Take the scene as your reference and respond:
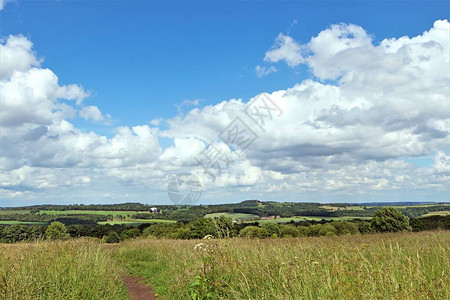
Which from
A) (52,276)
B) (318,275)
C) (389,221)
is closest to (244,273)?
(318,275)

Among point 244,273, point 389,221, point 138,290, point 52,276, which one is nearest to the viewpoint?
point 244,273

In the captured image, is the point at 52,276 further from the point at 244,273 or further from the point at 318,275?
the point at 318,275

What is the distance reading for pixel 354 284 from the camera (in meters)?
5.15

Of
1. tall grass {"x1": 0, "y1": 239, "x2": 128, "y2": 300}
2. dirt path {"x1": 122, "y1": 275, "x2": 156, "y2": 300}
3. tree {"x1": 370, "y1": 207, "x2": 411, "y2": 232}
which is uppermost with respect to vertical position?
tall grass {"x1": 0, "y1": 239, "x2": 128, "y2": 300}

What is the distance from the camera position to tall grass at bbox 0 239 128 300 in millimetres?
7297

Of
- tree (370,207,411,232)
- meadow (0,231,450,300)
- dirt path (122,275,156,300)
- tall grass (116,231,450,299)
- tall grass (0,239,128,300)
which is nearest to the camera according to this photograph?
tall grass (116,231,450,299)

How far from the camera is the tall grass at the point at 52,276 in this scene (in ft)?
23.9

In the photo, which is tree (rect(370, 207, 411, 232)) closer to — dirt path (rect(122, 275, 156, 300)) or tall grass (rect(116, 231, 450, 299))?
dirt path (rect(122, 275, 156, 300))

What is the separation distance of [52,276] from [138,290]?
465 cm

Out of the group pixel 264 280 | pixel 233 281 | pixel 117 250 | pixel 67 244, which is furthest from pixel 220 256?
pixel 117 250

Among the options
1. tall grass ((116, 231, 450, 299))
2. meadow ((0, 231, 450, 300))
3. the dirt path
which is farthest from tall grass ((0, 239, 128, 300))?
tall grass ((116, 231, 450, 299))

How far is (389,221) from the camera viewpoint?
1645 inches

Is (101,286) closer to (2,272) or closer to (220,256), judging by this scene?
(2,272)

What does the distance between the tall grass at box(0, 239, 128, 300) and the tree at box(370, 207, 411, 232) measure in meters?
39.7
